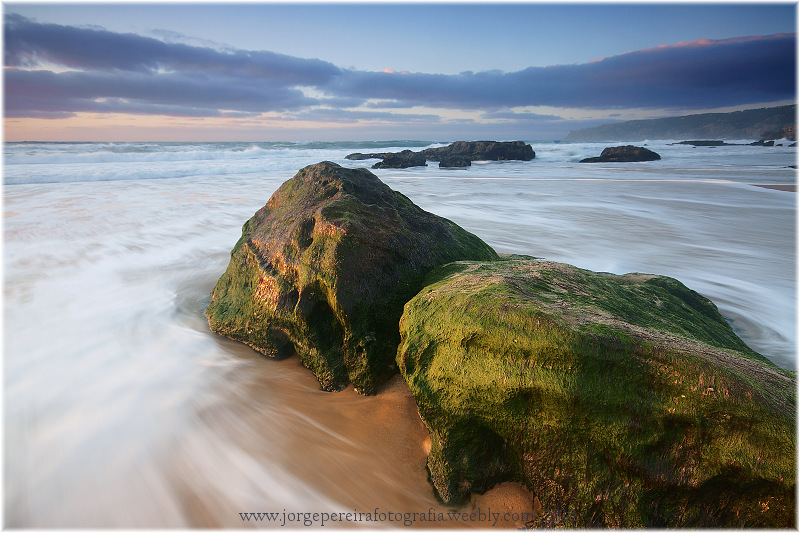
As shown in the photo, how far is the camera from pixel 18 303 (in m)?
4.23

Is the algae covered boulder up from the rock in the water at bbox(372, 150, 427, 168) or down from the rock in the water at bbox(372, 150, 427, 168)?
down

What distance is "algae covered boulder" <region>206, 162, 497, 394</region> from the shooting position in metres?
2.70

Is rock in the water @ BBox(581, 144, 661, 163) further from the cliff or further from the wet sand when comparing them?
the cliff

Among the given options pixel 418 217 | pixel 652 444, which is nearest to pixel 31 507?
pixel 652 444

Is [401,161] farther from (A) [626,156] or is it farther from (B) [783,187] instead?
(B) [783,187]

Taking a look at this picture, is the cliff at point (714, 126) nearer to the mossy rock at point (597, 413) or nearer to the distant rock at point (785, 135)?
the distant rock at point (785, 135)

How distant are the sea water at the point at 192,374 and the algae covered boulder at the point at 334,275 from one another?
0.69ft

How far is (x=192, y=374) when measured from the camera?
3.03m

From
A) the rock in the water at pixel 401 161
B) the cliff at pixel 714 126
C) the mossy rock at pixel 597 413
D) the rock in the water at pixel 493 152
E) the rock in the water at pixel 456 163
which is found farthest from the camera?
the cliff at pixel 714 126

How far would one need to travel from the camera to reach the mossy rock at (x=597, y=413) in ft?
5.12

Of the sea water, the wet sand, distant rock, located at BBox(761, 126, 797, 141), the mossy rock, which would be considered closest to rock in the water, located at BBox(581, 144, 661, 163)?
the wet sand

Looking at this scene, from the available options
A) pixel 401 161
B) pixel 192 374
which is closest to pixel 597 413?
pixel 192 374

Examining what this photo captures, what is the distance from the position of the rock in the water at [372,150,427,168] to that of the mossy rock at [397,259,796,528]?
2221 centimetres

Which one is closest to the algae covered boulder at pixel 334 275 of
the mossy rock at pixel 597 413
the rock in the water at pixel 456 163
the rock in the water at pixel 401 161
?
the mossy rock at pixel 597 413
